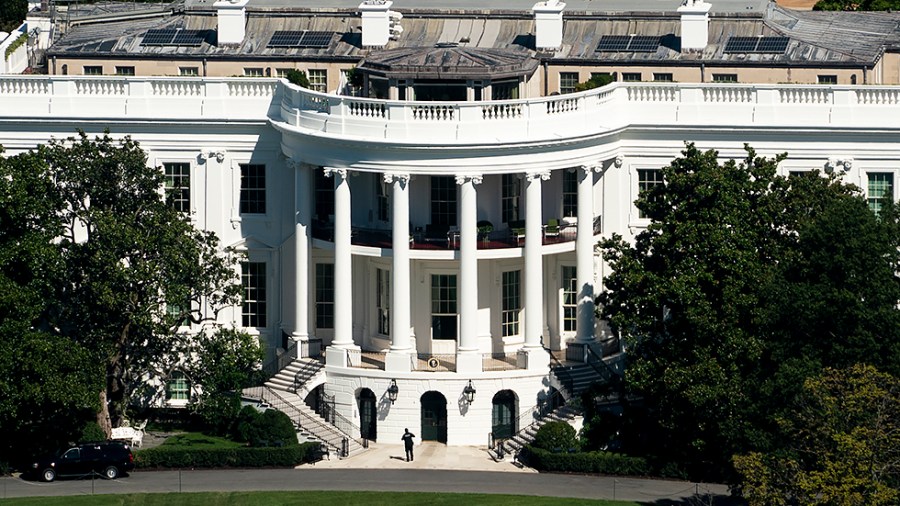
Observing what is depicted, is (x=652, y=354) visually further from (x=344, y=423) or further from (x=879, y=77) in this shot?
(x=879, y=77)

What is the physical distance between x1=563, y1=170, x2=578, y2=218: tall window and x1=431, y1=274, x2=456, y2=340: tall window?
230 inches

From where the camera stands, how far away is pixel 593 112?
4604 inches

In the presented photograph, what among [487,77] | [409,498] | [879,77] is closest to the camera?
[409,498]

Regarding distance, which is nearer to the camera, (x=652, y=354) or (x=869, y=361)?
(x=869, y=361)

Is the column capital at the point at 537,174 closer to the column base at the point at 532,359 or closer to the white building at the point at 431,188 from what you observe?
the white building at the point at 431,188

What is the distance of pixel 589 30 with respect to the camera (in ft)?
420

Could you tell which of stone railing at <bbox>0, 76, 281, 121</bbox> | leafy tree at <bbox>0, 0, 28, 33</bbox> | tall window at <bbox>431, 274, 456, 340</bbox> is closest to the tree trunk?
stone railing at <bbox>0, 76, 281, 121</bbox>

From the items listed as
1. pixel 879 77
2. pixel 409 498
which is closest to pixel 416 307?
pixel 409 498

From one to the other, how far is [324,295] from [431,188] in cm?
696

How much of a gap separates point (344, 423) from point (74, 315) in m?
11.9

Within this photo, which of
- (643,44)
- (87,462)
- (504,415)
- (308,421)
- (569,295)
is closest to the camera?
(87,462)

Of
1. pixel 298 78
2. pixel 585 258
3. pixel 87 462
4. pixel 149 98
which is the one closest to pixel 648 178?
pixel 585 258

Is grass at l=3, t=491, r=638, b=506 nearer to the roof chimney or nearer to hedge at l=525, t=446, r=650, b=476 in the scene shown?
hedge at l=525, t=446, r=650, b=476

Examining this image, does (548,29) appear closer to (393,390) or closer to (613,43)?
(613,43)
